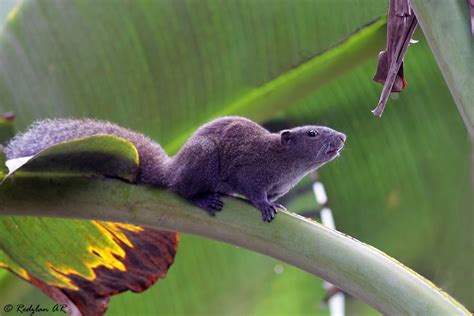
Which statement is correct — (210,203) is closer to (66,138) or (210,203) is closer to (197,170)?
(197,170)

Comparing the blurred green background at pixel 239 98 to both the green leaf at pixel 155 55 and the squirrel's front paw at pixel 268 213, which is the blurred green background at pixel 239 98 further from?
the squirrel's front paw at pixel 268 213

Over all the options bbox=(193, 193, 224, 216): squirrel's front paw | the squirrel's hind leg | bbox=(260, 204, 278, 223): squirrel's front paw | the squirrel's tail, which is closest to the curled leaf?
bbox=(260, 204, 278, 223): squirrel's front paw

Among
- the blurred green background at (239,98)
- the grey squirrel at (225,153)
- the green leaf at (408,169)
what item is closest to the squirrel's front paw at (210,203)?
the grey squirrel at (225,153)

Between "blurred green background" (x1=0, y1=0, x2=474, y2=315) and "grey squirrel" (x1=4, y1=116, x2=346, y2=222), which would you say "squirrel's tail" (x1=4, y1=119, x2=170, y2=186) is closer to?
"grey squirrel" (x1=4, y1=116, x2=346, y2=222)

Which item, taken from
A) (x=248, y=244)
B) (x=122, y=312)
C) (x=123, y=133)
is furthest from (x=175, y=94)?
(x=248, y=244)

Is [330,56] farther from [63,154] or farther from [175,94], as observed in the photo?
[63,154]

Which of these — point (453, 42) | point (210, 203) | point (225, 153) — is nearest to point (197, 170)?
point (225, 153)
